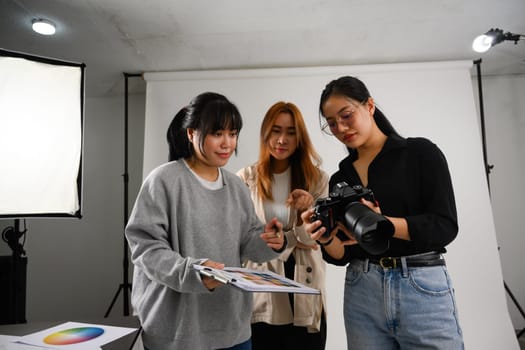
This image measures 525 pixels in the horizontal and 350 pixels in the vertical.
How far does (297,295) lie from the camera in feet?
4.09

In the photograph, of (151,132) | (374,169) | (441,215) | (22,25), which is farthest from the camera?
(151,132)

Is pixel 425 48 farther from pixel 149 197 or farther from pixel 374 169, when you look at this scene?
pixel 149 197

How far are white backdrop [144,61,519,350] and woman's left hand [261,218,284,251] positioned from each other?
137cm

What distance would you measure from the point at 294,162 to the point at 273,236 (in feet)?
1.85

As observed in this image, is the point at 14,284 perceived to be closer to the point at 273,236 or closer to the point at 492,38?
the point at 273,236

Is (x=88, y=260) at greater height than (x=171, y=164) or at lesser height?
lesser

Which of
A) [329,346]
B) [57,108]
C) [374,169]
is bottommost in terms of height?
[329,346]

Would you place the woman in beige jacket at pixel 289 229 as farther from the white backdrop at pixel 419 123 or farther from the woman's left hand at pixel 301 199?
the white backdrop at pixel 419 123

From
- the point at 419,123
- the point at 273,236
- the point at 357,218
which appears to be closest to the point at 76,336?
the point at 273,236

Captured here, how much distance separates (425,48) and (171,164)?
2045mm

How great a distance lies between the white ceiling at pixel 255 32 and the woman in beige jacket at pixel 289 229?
2.57 ft

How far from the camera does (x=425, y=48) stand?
2.24 m

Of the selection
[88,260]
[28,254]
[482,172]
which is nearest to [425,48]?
[482,172]

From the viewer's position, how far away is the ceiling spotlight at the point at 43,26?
1.90 metres
